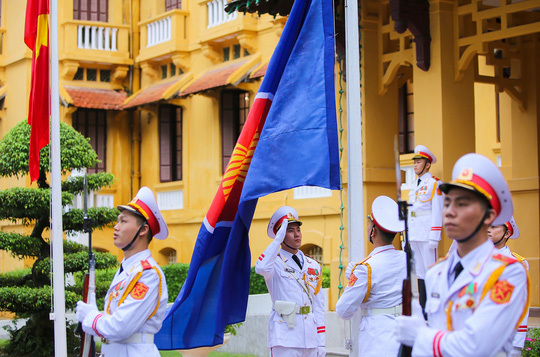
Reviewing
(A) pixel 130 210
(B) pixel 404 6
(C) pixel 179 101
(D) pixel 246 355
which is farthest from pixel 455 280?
(C) pixel 179 101

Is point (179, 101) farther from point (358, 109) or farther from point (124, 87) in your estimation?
point (358, 109)

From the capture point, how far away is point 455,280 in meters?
4.50

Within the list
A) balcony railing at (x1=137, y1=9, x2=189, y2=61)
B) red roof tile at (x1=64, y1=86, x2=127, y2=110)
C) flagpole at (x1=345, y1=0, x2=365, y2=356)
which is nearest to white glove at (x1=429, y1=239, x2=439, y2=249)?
flagpole at (x1=345, y1=0, x2=365, y2=356)

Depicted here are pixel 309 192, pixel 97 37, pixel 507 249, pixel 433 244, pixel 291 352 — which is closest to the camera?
pixel 291 352

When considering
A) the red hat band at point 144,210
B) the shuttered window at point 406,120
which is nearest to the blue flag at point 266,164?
the red hat band at point 144,210

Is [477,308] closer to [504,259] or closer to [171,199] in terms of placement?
[504,259]

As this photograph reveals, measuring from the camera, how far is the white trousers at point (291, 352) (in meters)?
8.44

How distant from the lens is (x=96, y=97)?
25.1 meters

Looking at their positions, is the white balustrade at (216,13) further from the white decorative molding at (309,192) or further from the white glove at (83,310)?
the white glove at (83,310)

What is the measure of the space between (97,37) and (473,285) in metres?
22.7

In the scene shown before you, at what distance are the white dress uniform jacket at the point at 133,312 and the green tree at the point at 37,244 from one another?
6.81m

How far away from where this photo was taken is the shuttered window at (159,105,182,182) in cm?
2472

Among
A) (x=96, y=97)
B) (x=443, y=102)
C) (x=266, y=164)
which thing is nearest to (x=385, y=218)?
(x=266, y=164)

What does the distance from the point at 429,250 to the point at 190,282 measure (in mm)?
4375
